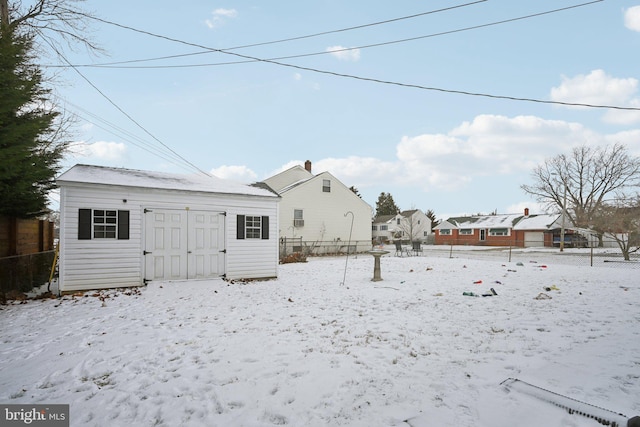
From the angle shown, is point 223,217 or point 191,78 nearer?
point 223,217

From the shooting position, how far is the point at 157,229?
10086 mm

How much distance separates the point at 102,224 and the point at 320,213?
61.2 ft

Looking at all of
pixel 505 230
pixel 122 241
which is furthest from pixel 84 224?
pixel 505 230

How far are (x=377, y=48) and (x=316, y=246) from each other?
17.2m

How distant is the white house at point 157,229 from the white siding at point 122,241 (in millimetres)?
23

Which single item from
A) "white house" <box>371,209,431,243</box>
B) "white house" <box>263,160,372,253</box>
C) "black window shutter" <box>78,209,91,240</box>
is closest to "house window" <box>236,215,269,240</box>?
"black window shutter" <box>78,209,91,240</box>

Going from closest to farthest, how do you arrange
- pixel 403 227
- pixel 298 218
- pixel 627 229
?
pixel 627 229
pixel 298 218
pixel 403 227

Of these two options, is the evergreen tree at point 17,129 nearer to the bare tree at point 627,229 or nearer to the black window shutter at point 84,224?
the black window shutter at point 84,224

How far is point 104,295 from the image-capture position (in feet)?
28.2

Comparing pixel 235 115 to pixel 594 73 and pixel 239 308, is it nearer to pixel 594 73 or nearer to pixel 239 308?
pixel 239 308

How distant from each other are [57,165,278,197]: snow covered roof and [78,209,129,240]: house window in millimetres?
902

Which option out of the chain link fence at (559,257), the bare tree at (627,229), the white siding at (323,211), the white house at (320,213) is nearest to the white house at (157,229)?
the white house at (320,213)

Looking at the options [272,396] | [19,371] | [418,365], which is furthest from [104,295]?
[418,365]

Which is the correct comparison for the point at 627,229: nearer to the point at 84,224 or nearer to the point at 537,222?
the point at 537,222
